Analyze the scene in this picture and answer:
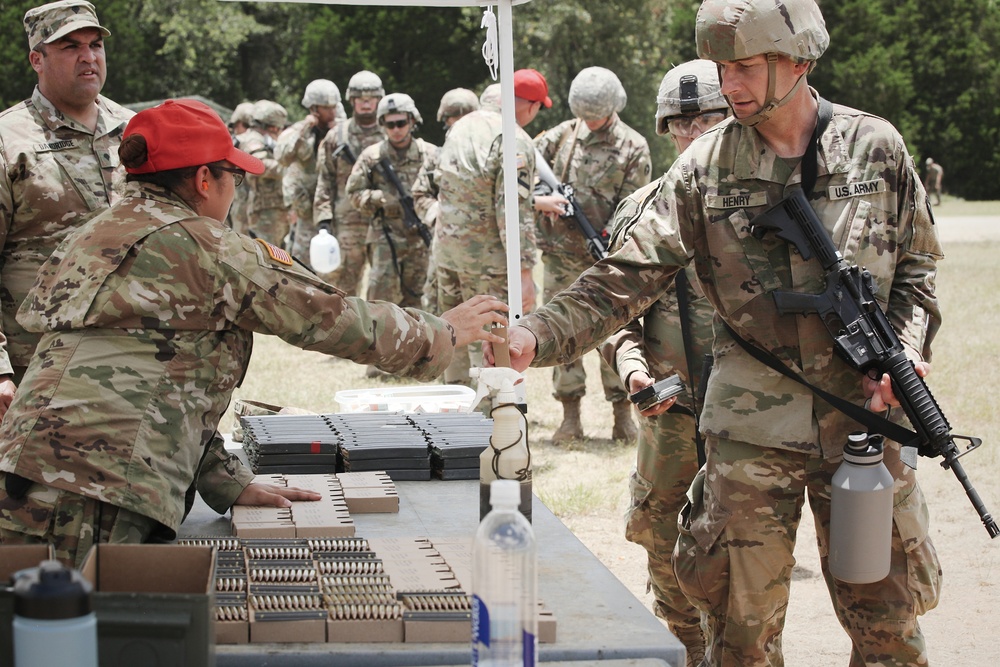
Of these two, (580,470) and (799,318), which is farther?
(580,470)

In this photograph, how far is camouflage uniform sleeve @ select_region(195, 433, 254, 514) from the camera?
10.5ft

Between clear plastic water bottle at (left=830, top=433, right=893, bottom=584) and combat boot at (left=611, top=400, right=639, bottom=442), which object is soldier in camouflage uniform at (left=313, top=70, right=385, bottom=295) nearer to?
combat boot at (left=611, top=400, right=639, bottom=442)

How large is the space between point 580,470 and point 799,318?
4.43 meters

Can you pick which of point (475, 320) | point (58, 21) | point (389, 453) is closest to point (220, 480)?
point (389, 453)

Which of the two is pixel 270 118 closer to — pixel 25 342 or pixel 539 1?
pixel 25 342

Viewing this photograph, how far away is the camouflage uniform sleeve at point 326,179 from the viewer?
10812 millimetres

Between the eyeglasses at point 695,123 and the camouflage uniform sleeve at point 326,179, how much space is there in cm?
696

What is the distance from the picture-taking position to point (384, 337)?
295 cm

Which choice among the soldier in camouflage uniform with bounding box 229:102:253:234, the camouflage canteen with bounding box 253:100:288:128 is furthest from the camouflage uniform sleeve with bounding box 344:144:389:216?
the camouflage canteen with bounding box 253:100:288:128

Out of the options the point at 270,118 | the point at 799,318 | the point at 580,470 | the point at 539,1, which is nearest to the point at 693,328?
the point at 799,318

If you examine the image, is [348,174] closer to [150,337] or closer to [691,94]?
[691,94]

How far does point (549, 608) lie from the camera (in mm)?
2516

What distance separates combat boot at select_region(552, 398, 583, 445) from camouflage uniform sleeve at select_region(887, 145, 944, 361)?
496 cm

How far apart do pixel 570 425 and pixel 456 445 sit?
14.7 feet
